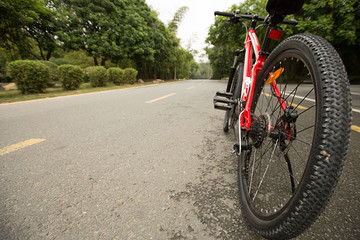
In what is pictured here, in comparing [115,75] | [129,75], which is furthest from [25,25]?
[129,75]

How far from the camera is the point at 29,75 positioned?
6.51 m

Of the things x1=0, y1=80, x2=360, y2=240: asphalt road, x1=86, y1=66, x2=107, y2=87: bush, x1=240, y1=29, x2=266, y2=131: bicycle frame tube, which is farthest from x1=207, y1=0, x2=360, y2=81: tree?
x1=86, y1=66, x2=107, y2=87: bush

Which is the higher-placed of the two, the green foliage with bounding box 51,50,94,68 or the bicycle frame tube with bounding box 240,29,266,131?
the green foliage with bounding box 51,50,94,68

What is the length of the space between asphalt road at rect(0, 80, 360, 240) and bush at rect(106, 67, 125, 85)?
37.6ft

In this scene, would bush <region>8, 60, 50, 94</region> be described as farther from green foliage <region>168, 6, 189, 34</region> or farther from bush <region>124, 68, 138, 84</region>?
green foliage <region>168, 6, 189, 34</region>

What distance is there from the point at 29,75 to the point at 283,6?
29.4 feet

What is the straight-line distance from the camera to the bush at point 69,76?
832 cm

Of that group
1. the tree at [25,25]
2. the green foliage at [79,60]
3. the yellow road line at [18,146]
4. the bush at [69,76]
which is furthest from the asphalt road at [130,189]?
the green foliage at [79,60]

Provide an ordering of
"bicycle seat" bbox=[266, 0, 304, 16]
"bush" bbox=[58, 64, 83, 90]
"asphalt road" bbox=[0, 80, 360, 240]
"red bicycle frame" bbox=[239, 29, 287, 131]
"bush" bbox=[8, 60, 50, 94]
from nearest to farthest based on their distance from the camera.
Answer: "asphalt road" bbox=[0, 80, 360, 240] < "bicycle seat" bbox=[266, 0, 304, 16] < "red bicycle frame" bbox=[239, 29, 287, 131] < "bush" bbox=[8, 60, 50, 94] < "bush" bbox=[58, 64, 83, 90]

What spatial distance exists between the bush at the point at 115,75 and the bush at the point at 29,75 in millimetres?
5461

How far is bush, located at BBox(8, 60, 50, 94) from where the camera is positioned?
630 cm

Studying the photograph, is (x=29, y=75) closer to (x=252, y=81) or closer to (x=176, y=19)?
(x=252, y=81)

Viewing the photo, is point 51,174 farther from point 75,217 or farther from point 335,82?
point 335,82

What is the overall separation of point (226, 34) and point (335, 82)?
1934 cm
